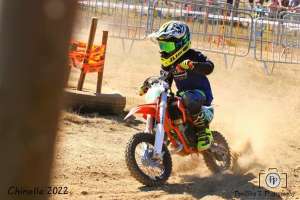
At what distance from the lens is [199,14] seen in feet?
45.3

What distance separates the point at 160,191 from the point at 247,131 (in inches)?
118

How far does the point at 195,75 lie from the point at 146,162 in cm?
122

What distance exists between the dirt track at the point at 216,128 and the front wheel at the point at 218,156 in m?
0.13

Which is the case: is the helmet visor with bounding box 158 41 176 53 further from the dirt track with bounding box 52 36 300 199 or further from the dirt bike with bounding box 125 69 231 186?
the dirt track with bounding box 52 36 300 199

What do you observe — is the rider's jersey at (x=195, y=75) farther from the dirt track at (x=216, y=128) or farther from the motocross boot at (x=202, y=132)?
the dirt track at (x=216, y=128)

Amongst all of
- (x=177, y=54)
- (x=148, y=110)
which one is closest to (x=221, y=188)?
(x=148, y=110)

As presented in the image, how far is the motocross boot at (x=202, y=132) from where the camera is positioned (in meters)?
6.02

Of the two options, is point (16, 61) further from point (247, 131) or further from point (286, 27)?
point (286, 27)

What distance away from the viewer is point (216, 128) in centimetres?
878

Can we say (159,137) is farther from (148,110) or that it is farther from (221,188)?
(221,188)

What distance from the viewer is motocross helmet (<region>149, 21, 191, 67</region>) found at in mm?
5793

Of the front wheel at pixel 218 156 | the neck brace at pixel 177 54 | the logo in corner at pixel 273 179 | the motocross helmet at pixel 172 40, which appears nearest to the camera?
the logo in corner at pixel 273 179

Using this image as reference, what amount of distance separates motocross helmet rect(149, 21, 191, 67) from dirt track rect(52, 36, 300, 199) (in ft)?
4.12

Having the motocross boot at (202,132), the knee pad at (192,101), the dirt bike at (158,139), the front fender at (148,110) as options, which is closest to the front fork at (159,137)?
the dirt bike at (158,139)
